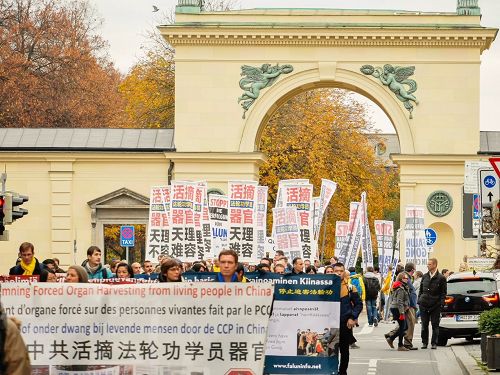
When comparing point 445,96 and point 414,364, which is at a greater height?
point 445,96

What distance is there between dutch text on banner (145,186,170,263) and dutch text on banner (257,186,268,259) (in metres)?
2.12

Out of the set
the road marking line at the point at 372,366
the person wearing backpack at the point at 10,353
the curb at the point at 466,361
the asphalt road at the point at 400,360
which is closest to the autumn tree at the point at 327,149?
the asphalt road at the point at 400,360

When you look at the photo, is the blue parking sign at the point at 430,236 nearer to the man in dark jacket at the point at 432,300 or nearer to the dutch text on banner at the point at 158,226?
the dutch text on banner at the point at 158,226

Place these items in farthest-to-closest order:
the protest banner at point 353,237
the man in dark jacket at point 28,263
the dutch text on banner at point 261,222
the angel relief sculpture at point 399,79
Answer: the angel relief sculpture at point 399,79
the protest banner at point 353,237
the dutch text on banner at point 261,222
the man in dark jacket at point 28,263

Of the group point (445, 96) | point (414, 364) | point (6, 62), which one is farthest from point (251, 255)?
point (6, 62)

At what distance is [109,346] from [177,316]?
0.67 meters

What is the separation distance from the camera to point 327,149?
65.9 m

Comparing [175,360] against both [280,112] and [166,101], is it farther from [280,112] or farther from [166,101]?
[166,101]

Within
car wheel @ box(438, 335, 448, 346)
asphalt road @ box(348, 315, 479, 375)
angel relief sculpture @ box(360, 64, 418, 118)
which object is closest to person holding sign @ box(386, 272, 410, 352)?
asphalt road @ box(348, 315, 479, 375)

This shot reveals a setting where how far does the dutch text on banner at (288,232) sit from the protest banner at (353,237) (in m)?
5.67

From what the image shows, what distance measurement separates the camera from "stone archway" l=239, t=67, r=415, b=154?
50.2 m

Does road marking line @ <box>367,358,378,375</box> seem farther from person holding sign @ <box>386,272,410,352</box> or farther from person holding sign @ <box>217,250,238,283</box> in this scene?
person holding sign @ <box>217,250,238,283</box>

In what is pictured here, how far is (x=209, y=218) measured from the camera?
34406 mm

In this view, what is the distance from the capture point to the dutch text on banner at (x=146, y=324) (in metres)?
13.9
